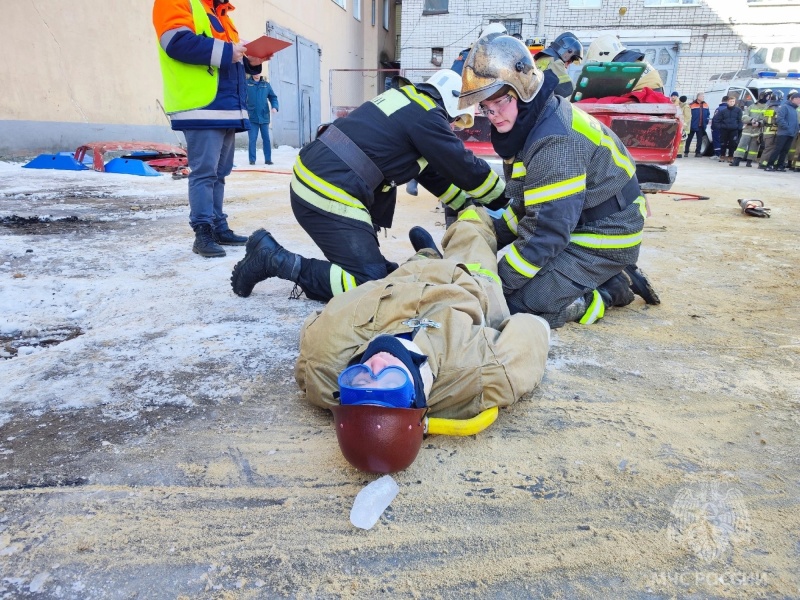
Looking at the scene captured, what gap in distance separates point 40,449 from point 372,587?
1073mm

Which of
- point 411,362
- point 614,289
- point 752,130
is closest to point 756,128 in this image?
point 752,130

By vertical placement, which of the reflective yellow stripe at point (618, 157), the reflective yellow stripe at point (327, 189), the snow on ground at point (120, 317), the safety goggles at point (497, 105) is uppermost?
the safety goggles at point (497, 105)

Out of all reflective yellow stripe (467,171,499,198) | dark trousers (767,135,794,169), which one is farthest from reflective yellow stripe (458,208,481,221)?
dark trousers (767,135,794,169)

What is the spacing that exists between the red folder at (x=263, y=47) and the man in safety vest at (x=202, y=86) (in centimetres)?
10

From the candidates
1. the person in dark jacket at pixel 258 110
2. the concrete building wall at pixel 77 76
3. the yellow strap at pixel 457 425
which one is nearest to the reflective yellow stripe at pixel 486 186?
the yellow strap at pixel 457 425

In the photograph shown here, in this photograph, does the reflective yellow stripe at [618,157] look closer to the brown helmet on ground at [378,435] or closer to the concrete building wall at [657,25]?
the brown helmet on ground at [378,435]

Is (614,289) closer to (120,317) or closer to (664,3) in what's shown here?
(120,317)

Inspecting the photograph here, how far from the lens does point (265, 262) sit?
2.69 meters

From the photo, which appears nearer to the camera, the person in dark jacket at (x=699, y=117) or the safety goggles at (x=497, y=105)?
the safety goggles at (x=497, y=105)

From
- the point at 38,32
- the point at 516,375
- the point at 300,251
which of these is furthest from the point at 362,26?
the point at 516,375

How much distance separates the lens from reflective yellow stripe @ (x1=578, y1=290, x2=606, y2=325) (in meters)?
2.67

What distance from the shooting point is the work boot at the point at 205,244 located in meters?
3.49

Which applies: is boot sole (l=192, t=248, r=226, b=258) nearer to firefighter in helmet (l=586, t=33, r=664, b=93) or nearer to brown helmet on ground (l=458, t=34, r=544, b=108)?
brown helmet on ground (l=458, t=34, r=544, b=108)

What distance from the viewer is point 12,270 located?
307cm
